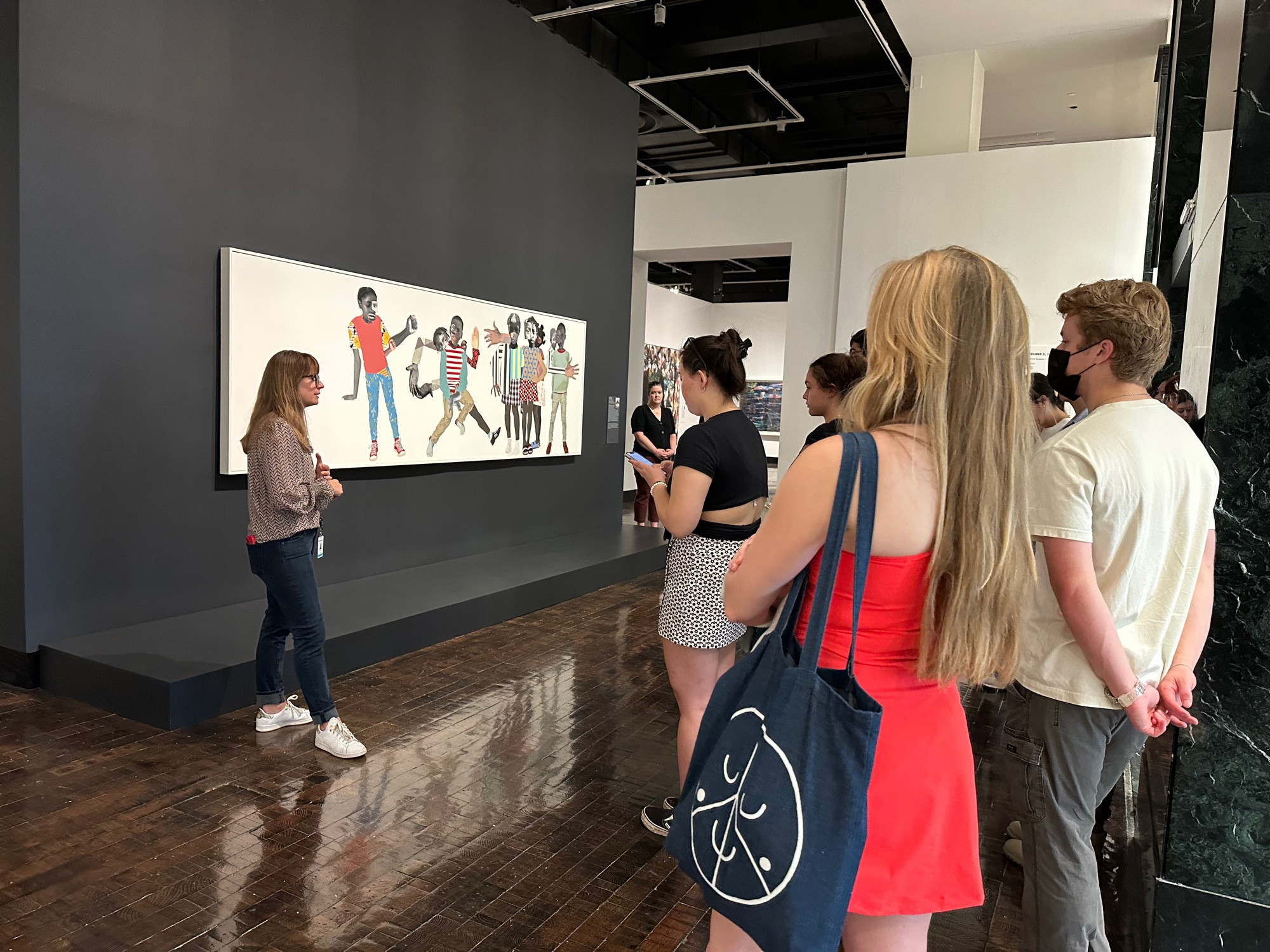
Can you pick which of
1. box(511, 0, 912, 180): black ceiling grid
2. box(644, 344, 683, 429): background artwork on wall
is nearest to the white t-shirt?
box(511, 0, 912, 180): black ceiling grid

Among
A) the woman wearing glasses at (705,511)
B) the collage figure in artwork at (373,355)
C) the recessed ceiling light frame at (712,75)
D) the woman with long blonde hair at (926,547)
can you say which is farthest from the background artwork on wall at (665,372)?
the woman with long blonde hair at (926,547)

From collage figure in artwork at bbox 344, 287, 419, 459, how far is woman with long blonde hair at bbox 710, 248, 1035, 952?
15.5ft

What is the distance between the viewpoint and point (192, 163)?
182 inches

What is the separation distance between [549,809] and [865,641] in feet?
7.67

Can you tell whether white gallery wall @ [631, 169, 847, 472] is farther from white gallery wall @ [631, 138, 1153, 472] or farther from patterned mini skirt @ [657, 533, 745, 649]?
patterned mini skirt @ [657, 533, 745, 649]

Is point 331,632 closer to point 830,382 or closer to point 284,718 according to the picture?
point 284,718

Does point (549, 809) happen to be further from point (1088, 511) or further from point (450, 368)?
point (450, 368)

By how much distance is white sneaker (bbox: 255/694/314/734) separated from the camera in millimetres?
3893

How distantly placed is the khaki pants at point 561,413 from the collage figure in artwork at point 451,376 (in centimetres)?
111

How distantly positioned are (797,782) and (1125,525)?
1.08 metres

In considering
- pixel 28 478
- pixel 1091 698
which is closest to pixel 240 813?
pixel 28 478

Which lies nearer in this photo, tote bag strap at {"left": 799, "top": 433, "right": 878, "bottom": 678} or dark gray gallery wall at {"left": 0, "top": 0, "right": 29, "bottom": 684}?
tote bag strap at {"left": 799, "top": 433, "right": 878, "bottom": 678}

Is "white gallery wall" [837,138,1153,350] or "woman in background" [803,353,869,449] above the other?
"white gallery wall" [837,138,1153,350]

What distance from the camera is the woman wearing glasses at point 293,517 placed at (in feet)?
11.5
